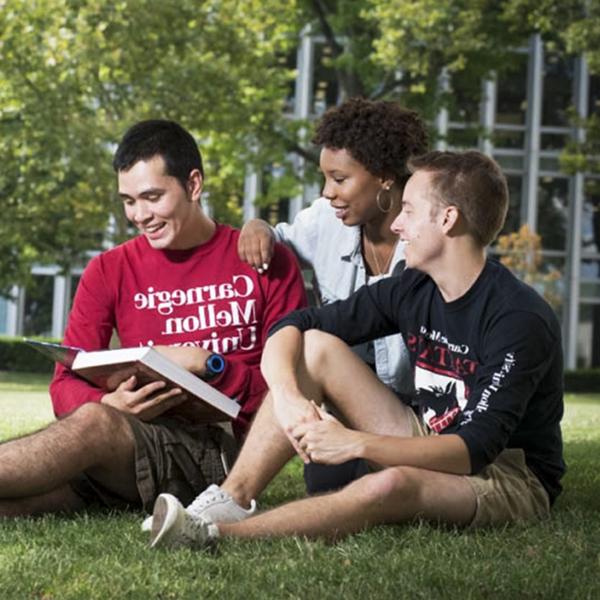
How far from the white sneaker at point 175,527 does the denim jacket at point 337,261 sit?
149 cm

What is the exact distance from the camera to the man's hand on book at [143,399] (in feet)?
16.8

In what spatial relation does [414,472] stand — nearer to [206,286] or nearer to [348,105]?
[206,286]

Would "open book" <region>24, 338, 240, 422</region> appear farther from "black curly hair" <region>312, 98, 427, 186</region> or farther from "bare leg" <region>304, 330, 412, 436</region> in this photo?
"black curly hair" <region>312, 98, 427, 186</region>

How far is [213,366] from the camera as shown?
5.38m

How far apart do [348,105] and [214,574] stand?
2.76 m

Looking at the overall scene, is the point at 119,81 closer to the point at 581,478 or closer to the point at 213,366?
the point at 581,478

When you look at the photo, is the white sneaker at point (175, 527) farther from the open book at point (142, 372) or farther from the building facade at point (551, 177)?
the building facade at point (551, 177)

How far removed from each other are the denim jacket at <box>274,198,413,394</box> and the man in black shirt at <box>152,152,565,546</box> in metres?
0.40

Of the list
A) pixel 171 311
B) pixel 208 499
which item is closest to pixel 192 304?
pixel 171 311

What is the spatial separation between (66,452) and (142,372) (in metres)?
0.38

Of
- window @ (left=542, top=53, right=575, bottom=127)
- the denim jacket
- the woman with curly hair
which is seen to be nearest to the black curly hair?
the woman with curly hair

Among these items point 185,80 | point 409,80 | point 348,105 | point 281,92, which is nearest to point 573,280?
point 409,80

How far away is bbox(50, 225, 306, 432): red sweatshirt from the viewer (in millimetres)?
5617

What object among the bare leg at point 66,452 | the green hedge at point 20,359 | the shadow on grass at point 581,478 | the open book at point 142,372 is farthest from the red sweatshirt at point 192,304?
the green hedge at point 20,359
